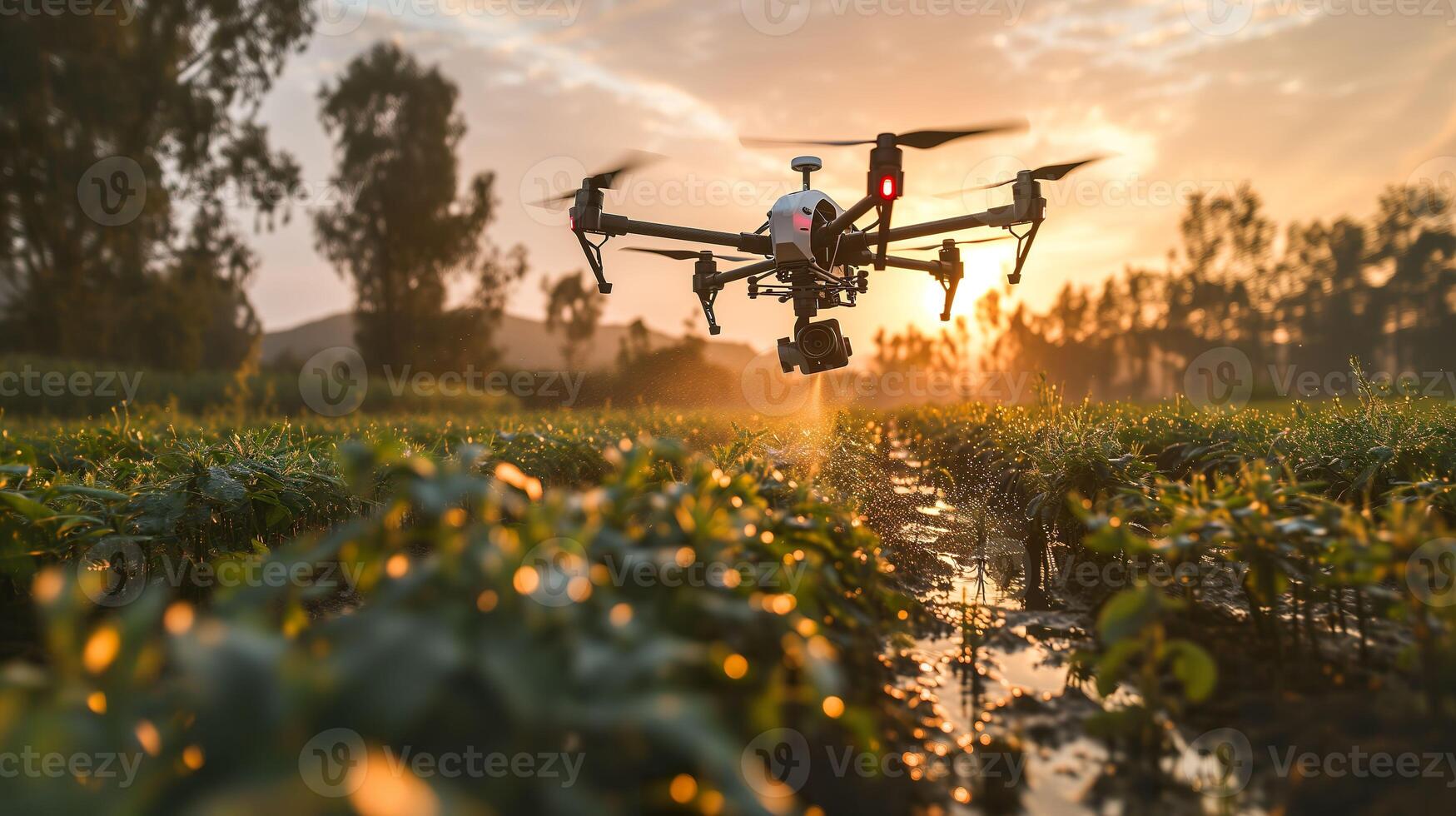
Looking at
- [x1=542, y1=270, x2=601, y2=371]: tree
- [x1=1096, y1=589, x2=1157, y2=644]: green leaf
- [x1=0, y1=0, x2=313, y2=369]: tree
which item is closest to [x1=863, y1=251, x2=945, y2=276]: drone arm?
[x1=1096, y1=589, x2=1157, y2=644]: green leaf

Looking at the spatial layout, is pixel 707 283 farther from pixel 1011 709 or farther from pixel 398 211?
pixel 398 211

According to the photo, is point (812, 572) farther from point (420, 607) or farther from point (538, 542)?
point (420, 607)

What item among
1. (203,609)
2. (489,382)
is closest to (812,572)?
(203,609)

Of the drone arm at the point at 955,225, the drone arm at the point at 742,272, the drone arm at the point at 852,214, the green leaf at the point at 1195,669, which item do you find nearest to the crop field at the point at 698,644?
the green leaf at the point at 1195,669

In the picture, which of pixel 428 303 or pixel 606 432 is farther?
pixel 428 303

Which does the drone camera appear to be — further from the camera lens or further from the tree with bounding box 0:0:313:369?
the tree with bounding box 0:0:313:369

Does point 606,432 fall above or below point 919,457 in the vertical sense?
above
